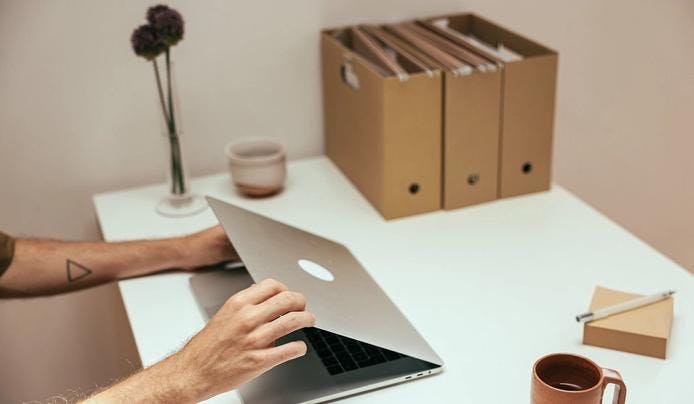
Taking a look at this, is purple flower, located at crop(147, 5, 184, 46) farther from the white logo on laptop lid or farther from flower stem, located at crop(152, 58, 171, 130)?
the white logo on laptop lid

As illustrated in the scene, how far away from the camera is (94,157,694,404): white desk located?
1.21 m

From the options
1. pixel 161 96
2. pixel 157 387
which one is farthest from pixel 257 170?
pixel 157 387

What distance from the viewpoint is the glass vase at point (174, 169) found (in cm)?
170

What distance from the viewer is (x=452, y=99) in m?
1.64

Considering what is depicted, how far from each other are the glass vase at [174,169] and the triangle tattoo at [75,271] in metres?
0.25

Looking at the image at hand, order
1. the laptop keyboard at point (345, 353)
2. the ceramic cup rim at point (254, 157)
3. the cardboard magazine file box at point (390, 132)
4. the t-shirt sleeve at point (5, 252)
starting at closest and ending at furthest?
1. the laptop keyboard at point (345, 353)
2. the t-shirt sleeve at point (5, 252)
3. the cardboard magazine file box at point (390, 132)
4. the ceramic cup rim at point (254, 157)

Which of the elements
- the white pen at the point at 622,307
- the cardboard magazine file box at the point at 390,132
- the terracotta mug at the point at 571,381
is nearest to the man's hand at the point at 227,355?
the terracotta mug at the point at 571,381

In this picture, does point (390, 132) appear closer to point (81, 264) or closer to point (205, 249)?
point (205, 249)

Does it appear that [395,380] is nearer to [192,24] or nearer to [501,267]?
[501,267]

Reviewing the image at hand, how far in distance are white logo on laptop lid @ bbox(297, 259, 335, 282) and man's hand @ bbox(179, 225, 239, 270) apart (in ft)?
0.71

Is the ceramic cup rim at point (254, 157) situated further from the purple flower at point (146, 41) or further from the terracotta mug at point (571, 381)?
the terracotta mug at point (571, 381)

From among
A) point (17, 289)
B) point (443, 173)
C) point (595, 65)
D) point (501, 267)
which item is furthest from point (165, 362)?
point (595, 65)

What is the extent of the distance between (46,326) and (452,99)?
1038mm

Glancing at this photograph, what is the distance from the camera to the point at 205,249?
1519 millimetres
